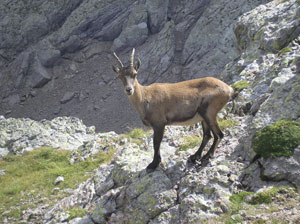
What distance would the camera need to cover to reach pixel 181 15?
7325 cm

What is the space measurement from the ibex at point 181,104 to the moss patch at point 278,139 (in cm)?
144

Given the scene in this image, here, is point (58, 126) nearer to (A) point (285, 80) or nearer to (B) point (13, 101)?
(A) point (285, 80)

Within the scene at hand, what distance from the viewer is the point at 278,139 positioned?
8227 mm

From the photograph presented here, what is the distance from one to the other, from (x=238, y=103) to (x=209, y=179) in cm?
537

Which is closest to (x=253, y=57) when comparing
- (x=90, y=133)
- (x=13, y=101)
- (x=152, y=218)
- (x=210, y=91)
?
(x=210, y=91)

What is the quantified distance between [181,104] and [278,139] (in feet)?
10.3

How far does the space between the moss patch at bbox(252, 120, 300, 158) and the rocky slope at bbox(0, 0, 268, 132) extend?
52.2m

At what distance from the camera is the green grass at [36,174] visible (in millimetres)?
16453

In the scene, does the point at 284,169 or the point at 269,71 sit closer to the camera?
→ the point at 284,169

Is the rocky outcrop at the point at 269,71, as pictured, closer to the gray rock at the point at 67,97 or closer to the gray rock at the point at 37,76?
the gray rock at the point at 67,97

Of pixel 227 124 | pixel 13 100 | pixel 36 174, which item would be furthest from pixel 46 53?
pixel 227 124

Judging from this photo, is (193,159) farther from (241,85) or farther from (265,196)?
(241,85)

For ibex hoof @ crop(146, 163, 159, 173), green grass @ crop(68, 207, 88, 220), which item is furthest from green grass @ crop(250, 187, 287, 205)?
green grass @ crop(68, 207, 88, 220)

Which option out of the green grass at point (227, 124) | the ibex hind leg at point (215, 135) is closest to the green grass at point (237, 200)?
the ibex hind leg at point (215, 135)
